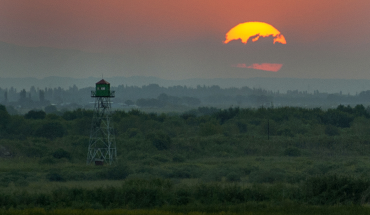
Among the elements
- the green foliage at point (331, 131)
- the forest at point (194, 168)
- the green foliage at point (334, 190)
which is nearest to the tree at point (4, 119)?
the forest at point (194, 168)

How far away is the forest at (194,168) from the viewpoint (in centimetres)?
2261

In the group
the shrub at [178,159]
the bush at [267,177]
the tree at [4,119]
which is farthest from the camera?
the tree at [4,119]

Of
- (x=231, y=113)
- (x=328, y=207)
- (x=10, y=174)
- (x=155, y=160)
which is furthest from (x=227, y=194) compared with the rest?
(x=231, y=113)

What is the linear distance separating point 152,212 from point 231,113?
292 feet

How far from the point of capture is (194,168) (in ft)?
148

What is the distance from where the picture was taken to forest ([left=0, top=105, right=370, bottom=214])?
74.2 feet

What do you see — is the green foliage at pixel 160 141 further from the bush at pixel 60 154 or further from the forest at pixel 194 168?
the bush at pixel 60 154

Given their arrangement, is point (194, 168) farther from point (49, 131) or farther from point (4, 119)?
point (4, 119)

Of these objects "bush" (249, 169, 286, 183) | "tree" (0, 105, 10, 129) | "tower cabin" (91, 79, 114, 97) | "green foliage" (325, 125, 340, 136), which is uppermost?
"tower cabin" (91, 79, 114, 97)

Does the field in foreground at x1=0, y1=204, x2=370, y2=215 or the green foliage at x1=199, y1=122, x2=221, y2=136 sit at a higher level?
the green foliage at x1=199, y1=122, x2=221, y2=136

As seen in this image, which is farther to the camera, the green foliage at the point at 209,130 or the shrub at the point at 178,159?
the green foliage at the point at 209,130

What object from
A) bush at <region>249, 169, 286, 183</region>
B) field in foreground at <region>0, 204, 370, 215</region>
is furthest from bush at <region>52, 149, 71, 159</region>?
field in foreground at <region>0, 204, 370, 215</region>

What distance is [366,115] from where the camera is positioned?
101 m

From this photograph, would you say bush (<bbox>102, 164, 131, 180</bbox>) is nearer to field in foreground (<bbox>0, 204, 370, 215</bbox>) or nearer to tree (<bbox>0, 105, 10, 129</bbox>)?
field in foreground (<bbox>0, 204, 370, 215</bbox>)
